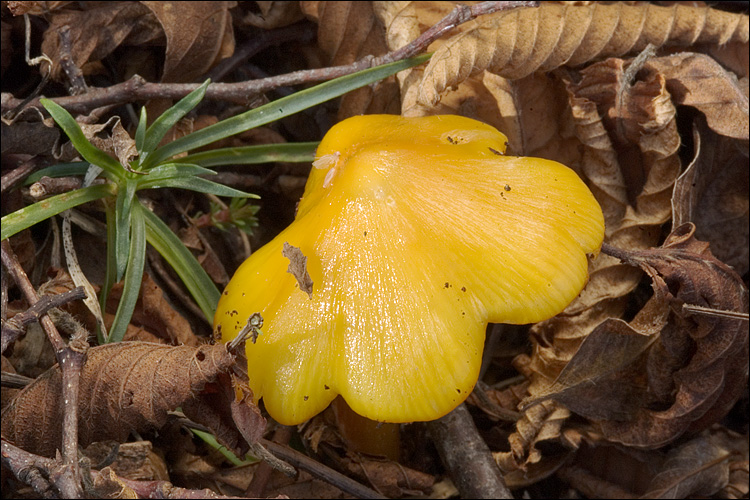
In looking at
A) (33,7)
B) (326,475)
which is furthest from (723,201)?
(33,7)

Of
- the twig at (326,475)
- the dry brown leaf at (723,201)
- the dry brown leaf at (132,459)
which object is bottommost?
the twig at (326,475)

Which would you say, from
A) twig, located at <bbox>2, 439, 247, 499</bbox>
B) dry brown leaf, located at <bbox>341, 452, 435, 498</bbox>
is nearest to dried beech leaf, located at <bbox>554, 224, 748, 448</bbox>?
dry brown leaf, located at <bbox>341, 452, 435, 498</bbox>

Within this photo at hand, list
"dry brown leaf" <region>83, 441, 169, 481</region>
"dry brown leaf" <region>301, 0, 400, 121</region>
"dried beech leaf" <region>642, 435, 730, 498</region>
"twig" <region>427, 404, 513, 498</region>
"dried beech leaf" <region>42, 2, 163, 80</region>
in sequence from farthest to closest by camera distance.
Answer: "dry brown leaf" <region>301, 0, 400, 121</region>
"dried beech leaf" <region>42, 2, 163, 80</region>
"dried beech leaf" <region>642, 435, 730, 498</region>
"twig" <region>427, 404, 513, 498</region>
"dry brown leaf" <region>83, 441, 169, 481</region>

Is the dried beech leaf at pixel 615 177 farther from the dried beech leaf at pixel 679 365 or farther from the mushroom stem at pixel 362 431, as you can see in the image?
the mushroom stem at pixel 362 431

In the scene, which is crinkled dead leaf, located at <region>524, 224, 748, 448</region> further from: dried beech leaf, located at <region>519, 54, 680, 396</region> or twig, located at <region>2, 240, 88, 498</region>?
twig, located at <region>2, 240, 88, 498</region>

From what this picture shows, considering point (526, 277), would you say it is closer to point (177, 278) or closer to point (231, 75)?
point (177, 278)

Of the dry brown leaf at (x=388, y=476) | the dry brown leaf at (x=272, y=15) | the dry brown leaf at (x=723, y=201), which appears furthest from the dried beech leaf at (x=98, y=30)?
the dry brown leaf at (x=723, y=201)

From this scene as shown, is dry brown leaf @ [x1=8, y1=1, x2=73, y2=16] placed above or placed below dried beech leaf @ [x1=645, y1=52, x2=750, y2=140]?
above
